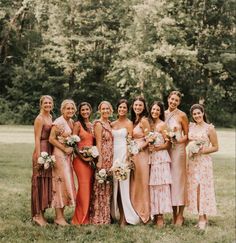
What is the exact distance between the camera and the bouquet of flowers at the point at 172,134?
8016 mm

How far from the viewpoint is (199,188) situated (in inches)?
327

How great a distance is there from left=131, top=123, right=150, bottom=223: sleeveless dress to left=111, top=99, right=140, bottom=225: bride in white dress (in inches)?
3.4

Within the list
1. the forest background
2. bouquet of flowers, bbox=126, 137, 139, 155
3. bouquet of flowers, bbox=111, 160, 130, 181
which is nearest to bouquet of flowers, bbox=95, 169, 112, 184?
bouquet of flowers, bbox=111, 160, 130, 181

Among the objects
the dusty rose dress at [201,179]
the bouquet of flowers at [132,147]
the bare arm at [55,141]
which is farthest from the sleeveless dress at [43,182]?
the dusty rose dress at [201,179]

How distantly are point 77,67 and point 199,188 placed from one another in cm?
2432

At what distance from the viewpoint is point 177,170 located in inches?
327

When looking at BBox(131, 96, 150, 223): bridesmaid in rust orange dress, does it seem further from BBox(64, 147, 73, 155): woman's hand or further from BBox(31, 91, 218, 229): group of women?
BBox(64, 147, 73, 155): woman's hand

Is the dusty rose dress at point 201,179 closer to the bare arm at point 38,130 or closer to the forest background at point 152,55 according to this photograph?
the bare arm at point 38,130

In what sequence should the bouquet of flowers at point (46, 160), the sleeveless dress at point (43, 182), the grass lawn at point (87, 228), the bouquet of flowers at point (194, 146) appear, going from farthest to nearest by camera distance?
the bouquet of flowers at point (194, 146) → the sleeveless dress at point (43, 182) → the bouquet of flowers at point (46, 160) → the grass lawn at point (87, 228)

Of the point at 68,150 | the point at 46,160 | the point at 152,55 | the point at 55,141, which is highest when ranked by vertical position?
the point at 152,55

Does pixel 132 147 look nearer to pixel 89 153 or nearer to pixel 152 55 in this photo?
pixel 89 153

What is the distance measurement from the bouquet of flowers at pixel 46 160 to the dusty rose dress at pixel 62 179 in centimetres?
22

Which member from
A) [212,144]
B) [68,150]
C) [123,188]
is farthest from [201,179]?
[68,150]

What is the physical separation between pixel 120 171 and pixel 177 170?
106 centimetres
